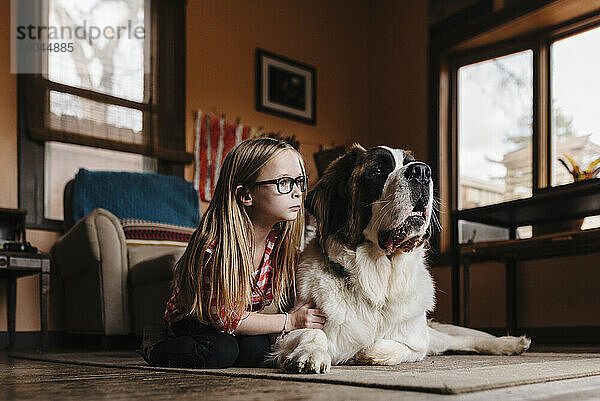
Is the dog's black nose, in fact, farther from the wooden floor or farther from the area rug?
the wooden floor

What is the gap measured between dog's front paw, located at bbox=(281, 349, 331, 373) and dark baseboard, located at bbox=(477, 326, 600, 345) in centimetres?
253

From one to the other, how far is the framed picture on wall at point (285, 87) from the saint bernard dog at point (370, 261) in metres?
3.14

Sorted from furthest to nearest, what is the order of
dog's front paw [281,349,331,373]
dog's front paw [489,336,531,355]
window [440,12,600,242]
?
window [440,12,600,242] → dog's front paw [489,336,531,355] → dog's front paw [281,349,331,373]

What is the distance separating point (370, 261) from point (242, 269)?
0.35m

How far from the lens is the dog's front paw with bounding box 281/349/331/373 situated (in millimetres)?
1453

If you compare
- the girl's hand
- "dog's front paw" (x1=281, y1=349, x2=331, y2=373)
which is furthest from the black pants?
"dog's front paw" (x1=281, y1=349, x2=331, y2=373)

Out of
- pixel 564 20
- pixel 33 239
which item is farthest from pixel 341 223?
pixel 564 20

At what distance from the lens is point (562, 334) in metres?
3.90

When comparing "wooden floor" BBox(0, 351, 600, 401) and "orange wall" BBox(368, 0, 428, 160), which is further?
"orange wall" BBox(368, 0, 428, 160)

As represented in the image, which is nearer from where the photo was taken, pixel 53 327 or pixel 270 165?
pixel 270 165

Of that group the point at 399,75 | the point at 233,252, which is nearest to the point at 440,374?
the point at 233,252

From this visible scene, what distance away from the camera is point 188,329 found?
1.82 metres

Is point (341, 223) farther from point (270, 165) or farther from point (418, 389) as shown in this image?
Result: point (418, 389)

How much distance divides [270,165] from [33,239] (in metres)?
2.35
